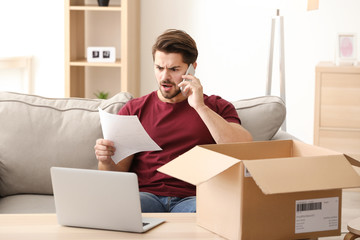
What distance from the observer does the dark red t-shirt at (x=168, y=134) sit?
7.29 feet

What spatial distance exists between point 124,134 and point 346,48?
2.38 meters

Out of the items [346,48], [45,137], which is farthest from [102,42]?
[45,137]

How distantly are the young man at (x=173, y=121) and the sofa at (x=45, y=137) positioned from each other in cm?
16

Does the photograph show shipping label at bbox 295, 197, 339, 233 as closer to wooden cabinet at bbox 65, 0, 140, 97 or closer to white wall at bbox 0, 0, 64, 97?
wooden cabinet at bbox 65, 0, 140, 97

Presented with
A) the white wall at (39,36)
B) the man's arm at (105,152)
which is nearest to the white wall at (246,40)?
the white wall at (39,36)

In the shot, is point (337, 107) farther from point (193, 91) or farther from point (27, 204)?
point (27, 204)

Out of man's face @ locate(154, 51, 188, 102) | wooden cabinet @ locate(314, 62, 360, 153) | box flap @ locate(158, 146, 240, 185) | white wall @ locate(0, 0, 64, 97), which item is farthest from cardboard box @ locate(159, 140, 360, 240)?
white wall @ locate(0, 0, 64, 97)

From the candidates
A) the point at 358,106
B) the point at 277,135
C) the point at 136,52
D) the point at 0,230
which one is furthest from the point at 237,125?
the point at 136,52

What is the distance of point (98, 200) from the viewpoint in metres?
1.44

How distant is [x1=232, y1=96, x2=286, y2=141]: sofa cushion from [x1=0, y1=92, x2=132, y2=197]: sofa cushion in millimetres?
532

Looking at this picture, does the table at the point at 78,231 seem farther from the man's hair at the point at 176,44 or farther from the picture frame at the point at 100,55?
the picture frame at the point at 100,55

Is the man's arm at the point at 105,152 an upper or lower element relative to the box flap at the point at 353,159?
lower

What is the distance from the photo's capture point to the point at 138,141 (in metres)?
1.98

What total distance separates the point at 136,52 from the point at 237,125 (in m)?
2.19
